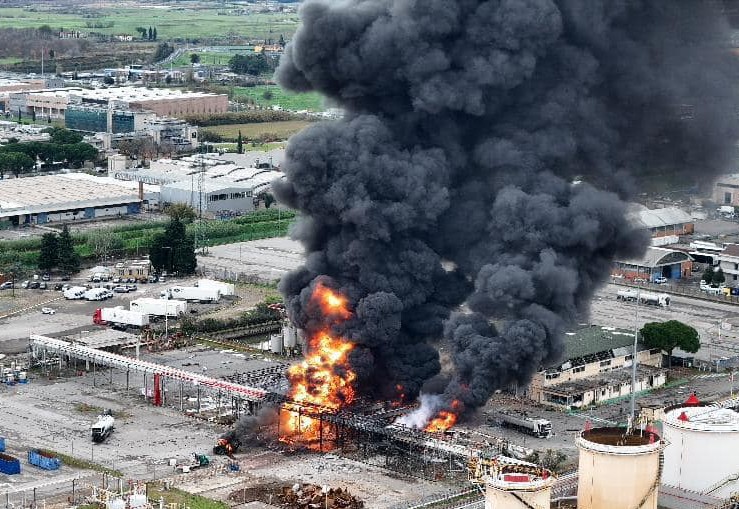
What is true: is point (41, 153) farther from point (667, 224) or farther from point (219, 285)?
point (667, 224)

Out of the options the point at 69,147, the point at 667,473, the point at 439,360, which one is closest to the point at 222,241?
the point at 69,147

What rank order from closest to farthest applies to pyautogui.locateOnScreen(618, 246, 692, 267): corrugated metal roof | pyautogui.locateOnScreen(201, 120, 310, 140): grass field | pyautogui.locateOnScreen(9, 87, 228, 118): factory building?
pyautogui.locateOnScreen(618, 246, 692, 267): corrugated metal roof → pyautogui.locateOnScreen(201, 120, 310, 140): grass field → pyautogui.locateOnScreen(9, 87, 228, 118): factory building

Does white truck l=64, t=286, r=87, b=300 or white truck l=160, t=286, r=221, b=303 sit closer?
white truck l=160, t=286, r=221, b=303

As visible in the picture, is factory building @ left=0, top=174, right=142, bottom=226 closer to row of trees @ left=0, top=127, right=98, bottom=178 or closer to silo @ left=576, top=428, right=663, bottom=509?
row of trees @ left=0, top=127, right=98, bottom=178

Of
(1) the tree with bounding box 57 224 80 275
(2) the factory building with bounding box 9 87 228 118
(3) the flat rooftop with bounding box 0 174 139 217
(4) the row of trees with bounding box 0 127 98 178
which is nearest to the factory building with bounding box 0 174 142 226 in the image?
(3) the flat rooftop with bounding box 0 174 139 217

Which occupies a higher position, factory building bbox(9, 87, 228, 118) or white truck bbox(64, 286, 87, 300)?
factory building bbox(9, 87, 228, 118)

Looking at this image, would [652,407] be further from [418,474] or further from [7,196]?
[7,196]

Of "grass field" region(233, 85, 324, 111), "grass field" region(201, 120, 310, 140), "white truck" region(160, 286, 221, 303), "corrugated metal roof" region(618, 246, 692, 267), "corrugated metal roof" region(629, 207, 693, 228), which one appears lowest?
"white truck" region(160, 286, 221, 303)

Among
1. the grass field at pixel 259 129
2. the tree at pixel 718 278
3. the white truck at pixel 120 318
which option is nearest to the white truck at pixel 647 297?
the tree at pixel 718 278
